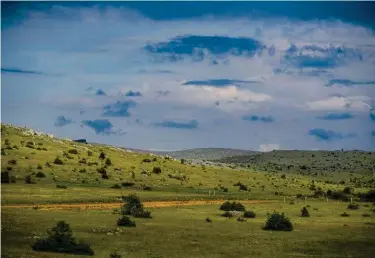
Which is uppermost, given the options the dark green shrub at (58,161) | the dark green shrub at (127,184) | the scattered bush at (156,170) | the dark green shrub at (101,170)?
the dark green shrub at (58,161)

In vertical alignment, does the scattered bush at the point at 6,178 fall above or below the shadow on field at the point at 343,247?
above

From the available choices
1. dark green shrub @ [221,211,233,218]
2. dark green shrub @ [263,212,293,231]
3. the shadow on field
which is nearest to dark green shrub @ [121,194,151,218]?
dark green shrub @ [221,211,233,218]

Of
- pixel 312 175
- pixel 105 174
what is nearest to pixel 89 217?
pixel 105 174

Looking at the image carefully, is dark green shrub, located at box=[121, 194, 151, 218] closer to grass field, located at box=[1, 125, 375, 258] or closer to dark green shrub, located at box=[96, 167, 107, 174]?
grass field, located at box=[1, 125, 375, 258]

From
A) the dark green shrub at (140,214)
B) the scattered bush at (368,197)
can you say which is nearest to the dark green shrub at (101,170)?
the scattered bush at (368,197)

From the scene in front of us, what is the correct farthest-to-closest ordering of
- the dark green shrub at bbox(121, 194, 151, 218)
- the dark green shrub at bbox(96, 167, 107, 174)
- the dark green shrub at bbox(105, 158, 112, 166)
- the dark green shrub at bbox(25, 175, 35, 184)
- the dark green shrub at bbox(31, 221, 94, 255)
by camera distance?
the dark green shrub at bbox(105, 158, 112, 166)
the dark green shrub at bbox(96, 167, 107, 174)
the dark green shrub at bbox(25, 175, 35, 184)
the dark green shrub at bbox(121, 194, 151, 218)
the dark green shrub at bbox(31, 221, 94, 255)

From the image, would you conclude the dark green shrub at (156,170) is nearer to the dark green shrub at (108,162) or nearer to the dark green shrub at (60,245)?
the dark green shrub at (108,162)

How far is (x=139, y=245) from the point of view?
134 feet

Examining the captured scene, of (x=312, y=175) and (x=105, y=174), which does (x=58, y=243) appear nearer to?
(x=105, y=174)

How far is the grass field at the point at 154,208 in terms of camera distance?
42.0 meters

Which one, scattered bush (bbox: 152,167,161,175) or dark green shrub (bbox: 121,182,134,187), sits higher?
scattered bush (bbox: 152,167,161,175)

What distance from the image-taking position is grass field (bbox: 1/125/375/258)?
42031mm

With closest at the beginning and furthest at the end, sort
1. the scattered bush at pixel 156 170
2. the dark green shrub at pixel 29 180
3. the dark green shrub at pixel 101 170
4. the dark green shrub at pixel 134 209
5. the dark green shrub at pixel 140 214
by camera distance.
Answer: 1. the dark green shrub at pixel 140 214
2. the dark green shrub at pixel 134 209
3. the dark green shrub at pixel 29 180
4. the dark green shrub at pixel 101 170
5. the scattered bush at pixel 156 170

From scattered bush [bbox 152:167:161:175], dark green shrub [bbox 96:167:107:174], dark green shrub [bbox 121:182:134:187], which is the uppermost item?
scattered bush [bbox 152:167:161:175]
